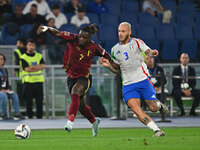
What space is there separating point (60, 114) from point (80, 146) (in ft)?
26.7

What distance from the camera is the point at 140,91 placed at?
368 inches

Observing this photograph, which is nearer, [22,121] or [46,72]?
[22,121]

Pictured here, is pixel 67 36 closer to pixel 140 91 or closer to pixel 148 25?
pixel 140 91

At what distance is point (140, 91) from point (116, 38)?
27.5 feet

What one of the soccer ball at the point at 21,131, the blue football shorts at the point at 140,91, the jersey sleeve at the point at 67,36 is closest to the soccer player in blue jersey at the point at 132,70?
the blue football shorts at the point at 140,91

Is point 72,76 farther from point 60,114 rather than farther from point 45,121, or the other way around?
point 60,114

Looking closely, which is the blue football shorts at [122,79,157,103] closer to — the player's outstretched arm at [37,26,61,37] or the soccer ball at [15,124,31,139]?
the player's outstretched arm at [37,26,61,37]

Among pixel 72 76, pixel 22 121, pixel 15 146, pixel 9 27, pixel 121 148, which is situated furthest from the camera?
pixel 9 27

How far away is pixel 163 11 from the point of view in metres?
19.8

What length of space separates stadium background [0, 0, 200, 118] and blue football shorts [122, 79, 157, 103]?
5.74m

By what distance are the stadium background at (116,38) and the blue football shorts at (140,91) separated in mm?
5744

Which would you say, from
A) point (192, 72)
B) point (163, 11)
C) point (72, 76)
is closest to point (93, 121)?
point (72, 76)

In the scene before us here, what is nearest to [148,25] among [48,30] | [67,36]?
[67,36]

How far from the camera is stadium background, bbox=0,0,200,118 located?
15.2 m
